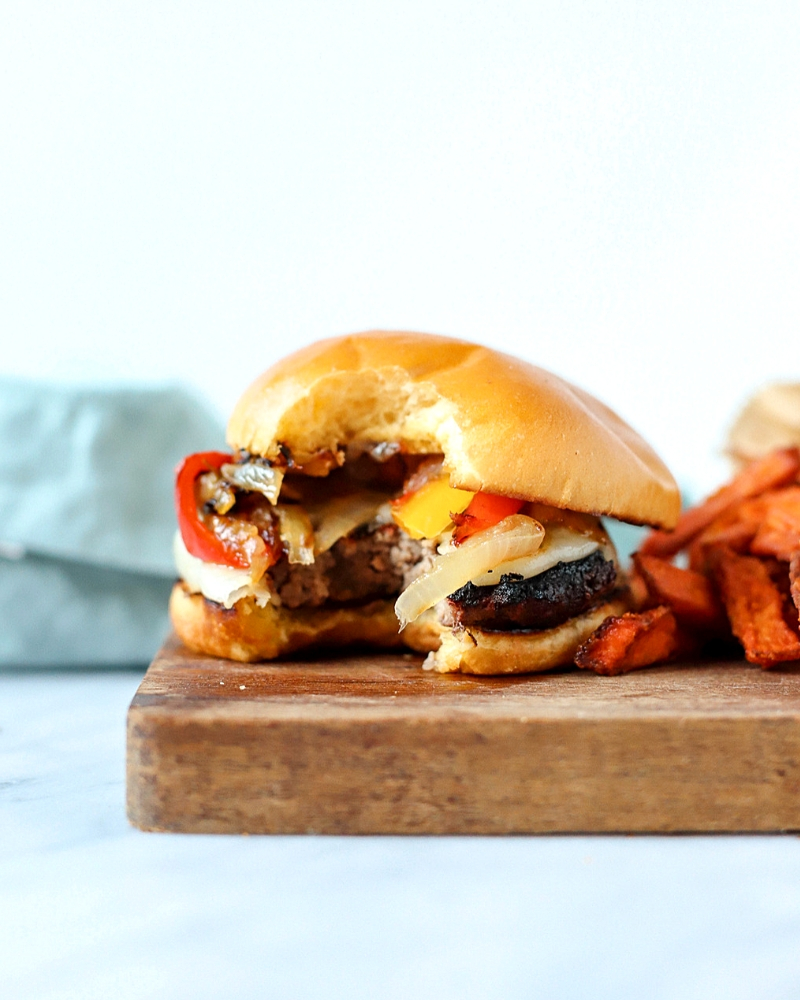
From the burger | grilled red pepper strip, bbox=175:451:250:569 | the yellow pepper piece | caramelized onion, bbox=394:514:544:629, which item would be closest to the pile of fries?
the burger

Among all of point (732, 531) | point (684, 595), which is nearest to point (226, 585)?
point (684, 595)

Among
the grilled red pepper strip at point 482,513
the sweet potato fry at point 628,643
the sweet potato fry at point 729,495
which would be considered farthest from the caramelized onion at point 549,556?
the sweet potato fry at point 729,495

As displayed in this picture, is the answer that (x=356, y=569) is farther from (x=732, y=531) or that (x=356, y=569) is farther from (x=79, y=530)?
(x=79, y=530)

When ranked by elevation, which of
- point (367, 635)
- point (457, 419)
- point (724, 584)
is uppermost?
point (457, 419)

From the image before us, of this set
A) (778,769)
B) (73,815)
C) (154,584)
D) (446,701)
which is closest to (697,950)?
(778,769)

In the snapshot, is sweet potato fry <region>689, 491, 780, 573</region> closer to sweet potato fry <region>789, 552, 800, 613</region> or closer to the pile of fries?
the pile of fries

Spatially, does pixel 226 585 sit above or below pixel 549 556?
below
